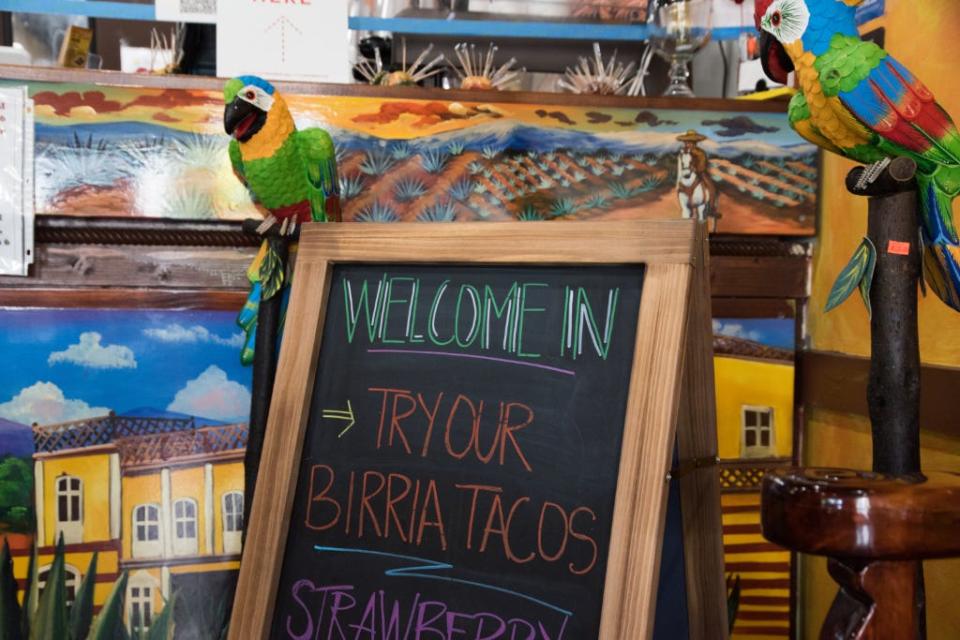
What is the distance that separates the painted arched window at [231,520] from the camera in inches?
81.0

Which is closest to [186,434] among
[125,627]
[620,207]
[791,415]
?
[125,627]

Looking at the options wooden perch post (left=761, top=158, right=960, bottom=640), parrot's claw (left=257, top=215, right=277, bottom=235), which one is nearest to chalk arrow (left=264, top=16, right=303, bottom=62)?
parrot's claw (left=257, top=215, right=277, bottom=235)

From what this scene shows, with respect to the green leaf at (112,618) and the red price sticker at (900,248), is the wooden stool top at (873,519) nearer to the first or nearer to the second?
the red price sticker at (900,248)

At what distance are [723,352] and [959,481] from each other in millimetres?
1211

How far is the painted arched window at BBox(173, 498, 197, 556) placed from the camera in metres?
2.04

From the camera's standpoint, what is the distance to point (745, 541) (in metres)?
2.14

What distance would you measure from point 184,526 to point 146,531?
82 millimetres

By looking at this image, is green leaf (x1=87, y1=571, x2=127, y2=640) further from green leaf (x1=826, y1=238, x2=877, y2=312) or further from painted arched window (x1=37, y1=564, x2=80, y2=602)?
green leaf (x1=826, y1=238, x2=877, y2=312)

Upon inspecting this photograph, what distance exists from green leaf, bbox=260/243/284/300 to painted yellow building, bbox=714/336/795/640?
3.36 ft

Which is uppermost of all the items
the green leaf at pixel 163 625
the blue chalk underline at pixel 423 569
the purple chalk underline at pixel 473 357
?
the purple chalk underline at pixel 473 357

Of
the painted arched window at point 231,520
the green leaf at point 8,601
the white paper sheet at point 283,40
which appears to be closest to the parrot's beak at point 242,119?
the white paper sheet at point 283,40

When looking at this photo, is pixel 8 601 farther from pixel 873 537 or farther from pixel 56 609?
pixel 873 537

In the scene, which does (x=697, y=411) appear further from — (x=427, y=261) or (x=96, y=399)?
(x=96, y=399)

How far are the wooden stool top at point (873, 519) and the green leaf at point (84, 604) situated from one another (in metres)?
1.63
